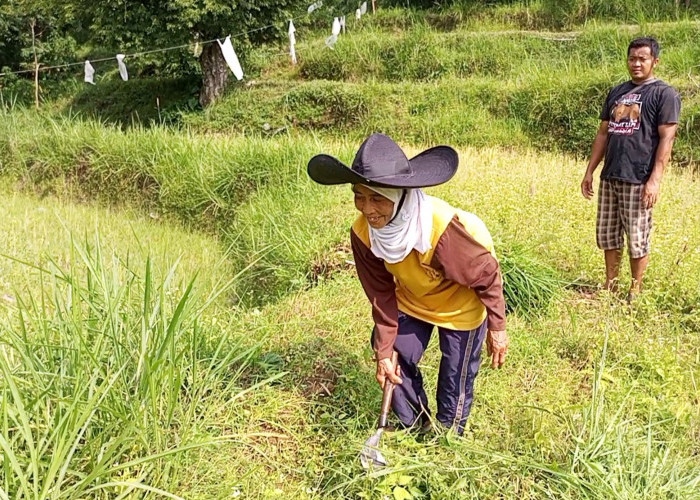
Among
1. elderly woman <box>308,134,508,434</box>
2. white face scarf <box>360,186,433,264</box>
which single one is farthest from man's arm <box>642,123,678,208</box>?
white face scarf <box>360,186,433,264</box>

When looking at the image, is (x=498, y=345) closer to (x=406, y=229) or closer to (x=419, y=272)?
(x=419, y=272)

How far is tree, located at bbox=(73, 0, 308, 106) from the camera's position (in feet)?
31.8

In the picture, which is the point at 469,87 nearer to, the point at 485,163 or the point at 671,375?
the point at 485,163

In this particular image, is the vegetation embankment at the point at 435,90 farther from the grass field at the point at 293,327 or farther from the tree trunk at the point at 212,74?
the tree trunk at the point at 212,74

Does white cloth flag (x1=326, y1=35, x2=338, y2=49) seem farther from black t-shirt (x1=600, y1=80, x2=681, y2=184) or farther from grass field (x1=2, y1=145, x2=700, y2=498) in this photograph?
black t-shirt (x1=600, y1=80, x2=681, y2=184)

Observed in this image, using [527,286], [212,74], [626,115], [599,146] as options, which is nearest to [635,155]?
[626,115]

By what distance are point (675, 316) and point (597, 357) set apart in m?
0.68

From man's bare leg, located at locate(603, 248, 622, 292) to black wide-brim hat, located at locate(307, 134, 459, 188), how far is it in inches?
79.1

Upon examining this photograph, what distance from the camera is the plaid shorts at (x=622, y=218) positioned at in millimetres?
3227

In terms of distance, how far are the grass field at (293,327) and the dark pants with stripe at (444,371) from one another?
138mm

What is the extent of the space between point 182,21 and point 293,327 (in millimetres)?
8345

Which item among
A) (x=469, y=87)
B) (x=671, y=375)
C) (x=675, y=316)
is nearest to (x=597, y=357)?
(x=671, y=375)

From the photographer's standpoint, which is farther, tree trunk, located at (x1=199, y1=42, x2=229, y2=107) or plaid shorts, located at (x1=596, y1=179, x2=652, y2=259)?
tree trunk, located at (x1=199, y1=42, x2=229, y2=107)

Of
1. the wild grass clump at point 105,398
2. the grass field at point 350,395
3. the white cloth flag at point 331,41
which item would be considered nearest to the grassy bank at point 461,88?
the white cloth flag at point 331,41
